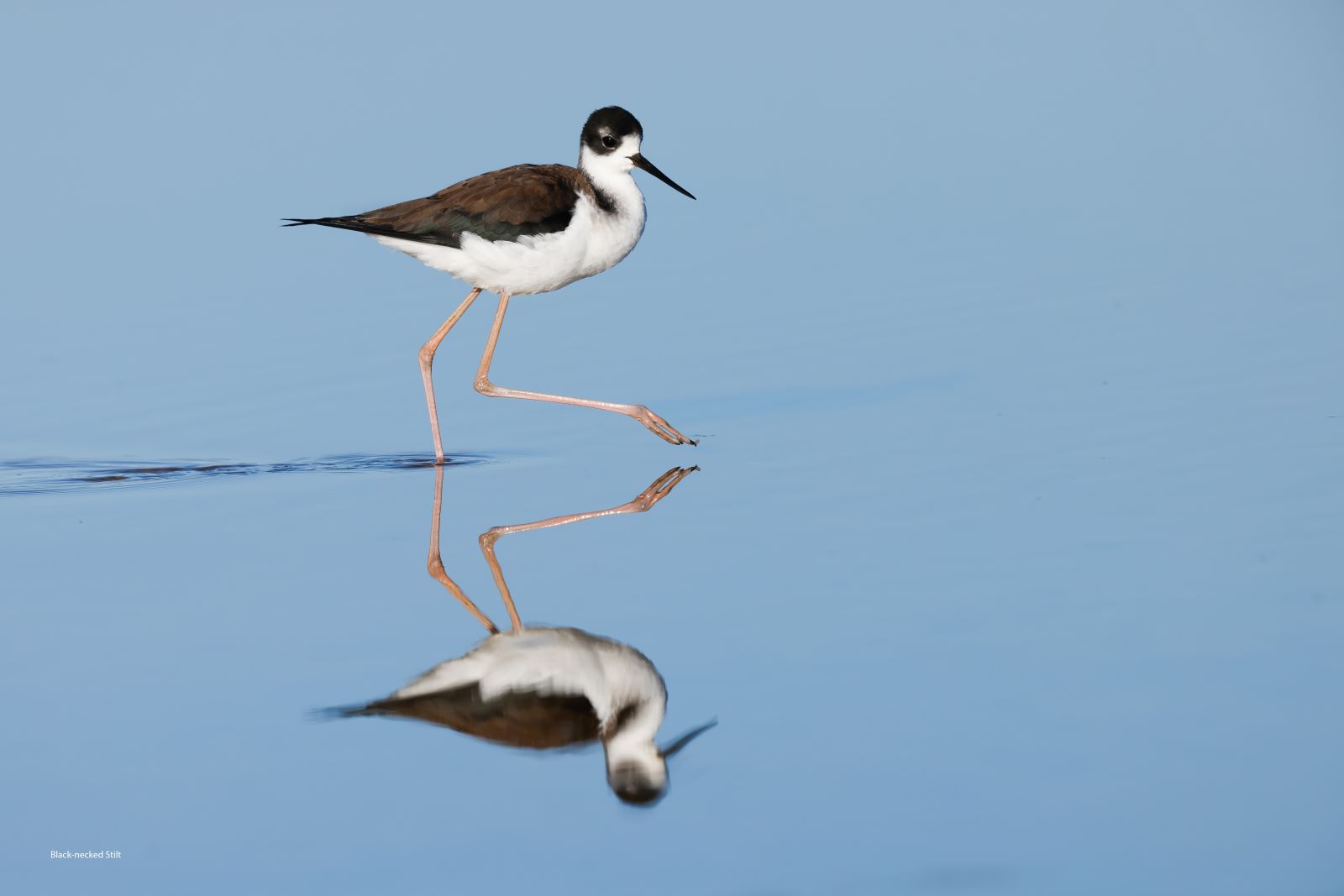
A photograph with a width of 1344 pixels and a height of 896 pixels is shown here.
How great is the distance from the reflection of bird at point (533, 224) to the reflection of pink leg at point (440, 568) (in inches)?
19.7

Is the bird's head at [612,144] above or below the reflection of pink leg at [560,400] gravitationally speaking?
above

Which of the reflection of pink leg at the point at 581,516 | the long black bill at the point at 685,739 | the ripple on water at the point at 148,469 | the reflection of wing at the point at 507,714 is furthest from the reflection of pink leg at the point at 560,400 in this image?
the long black bill at the point at 685,739

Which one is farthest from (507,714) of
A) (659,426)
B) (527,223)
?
(527,223)

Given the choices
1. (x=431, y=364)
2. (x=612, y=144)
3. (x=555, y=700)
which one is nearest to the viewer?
(x=555, y=700)

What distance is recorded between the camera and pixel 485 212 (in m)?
7.10

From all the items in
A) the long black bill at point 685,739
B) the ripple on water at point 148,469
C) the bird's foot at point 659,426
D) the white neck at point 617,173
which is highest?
the white neck at point 617,173

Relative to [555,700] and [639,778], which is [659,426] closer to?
[555,700]

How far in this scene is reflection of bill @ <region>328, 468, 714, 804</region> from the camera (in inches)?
164

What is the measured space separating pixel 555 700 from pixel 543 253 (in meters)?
3.00

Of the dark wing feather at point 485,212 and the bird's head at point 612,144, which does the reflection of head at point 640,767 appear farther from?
the bird's head at point 612,144

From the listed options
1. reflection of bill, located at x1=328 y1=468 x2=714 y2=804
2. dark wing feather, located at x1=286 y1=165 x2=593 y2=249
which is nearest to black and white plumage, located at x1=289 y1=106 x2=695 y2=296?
dark wing feather, located at x1=286 y1=165 x2=593 y2=249

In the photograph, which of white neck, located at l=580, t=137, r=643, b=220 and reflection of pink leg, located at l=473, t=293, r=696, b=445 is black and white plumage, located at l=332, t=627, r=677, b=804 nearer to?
reflection of pink leg, located at l=473, t=293, r=696, b=445

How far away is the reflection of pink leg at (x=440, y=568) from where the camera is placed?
Result: 16.9 feet

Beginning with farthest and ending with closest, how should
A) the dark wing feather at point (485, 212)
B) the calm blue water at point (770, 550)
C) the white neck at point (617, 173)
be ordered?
the white neck at point (617, 173)
the dark wing feather at point (485, 212)
the calm blue water at point (770, 550)
